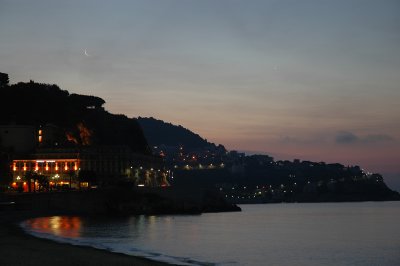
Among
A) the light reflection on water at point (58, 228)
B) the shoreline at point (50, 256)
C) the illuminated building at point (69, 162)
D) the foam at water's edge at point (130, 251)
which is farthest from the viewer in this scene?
the illuminated building at point (69, 162)

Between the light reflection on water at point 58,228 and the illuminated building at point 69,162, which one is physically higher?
the illuminated building at point 69,162

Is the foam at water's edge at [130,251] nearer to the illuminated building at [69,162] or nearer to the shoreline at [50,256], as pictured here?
the shoreline at [50,256]

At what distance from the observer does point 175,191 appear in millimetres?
184875

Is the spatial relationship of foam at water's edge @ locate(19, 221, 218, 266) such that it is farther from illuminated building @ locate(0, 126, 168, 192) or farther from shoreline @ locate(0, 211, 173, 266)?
illuminated building @ locate(0, 126, 168, 192)

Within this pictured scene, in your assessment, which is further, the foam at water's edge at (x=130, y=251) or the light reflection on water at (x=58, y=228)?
the light reflection on water at (x=58, y=228)

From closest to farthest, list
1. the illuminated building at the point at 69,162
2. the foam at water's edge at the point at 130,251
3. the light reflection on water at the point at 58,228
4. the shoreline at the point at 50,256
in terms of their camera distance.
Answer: the shoreline at the point at 50,256 < the foam at water's edge at the point at 130,251 < the light reflection on water at the point at 58,228 < the illuminated building at the point at 69,162

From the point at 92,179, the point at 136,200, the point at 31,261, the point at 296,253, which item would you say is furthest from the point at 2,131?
the point at 31,261

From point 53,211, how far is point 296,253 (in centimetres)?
8091

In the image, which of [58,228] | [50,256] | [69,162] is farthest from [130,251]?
[69,162]

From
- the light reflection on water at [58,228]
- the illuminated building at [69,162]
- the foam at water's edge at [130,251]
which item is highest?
the illuminated building at [69,162]

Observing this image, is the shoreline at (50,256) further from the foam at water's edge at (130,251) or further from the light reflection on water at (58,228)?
the light reflection on water at (58,228)

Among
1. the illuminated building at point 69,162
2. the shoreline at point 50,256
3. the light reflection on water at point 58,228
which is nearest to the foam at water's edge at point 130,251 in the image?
the shoreline at point 50,256

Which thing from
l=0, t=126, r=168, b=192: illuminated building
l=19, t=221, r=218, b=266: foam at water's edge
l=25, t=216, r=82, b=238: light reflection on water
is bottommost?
l=19, t=221, r=218, b=266: foam at water's edge

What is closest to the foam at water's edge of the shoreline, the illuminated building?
the shoreline
